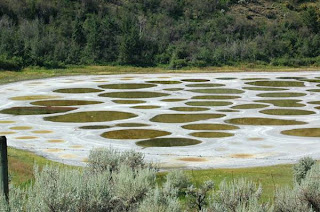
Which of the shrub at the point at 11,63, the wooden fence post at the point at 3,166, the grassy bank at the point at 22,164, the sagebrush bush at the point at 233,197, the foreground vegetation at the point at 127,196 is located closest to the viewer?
the foreground vegetation at the point at 127,196

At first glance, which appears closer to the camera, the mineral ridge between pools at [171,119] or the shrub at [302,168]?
the shrub at [302,168]

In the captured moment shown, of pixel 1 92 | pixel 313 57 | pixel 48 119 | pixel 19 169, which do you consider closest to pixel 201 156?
pixel 19 169

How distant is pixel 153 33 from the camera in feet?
252

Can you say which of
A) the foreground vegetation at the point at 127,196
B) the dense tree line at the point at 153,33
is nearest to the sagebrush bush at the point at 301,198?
the foreground vegetation at the point at 127,196

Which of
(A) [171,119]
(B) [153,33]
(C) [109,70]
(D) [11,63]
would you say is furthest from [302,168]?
(B) [153,33]

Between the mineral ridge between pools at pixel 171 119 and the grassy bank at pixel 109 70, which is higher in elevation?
the grassy bank at pixel 109 70

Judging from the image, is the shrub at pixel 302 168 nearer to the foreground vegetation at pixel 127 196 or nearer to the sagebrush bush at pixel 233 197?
the foreground vegetation at pixel 127 196

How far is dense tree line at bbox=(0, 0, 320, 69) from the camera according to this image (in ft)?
221

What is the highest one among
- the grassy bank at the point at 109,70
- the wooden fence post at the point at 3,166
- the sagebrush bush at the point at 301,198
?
the wooden fence post at the point at 3,166

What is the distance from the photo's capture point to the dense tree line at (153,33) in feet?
221

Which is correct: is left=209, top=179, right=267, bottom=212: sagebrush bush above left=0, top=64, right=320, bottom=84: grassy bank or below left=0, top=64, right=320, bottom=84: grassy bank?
above

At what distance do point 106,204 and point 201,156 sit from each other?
12302 millimetres

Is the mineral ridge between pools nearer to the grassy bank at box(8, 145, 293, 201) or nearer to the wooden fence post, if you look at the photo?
the grassy bank at box(8, 145, 293, 201)

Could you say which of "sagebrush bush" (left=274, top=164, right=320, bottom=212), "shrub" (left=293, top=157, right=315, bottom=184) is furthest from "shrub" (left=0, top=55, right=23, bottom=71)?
"sagebrush bush" (left=274, top=164, right=320, bottom=212)
